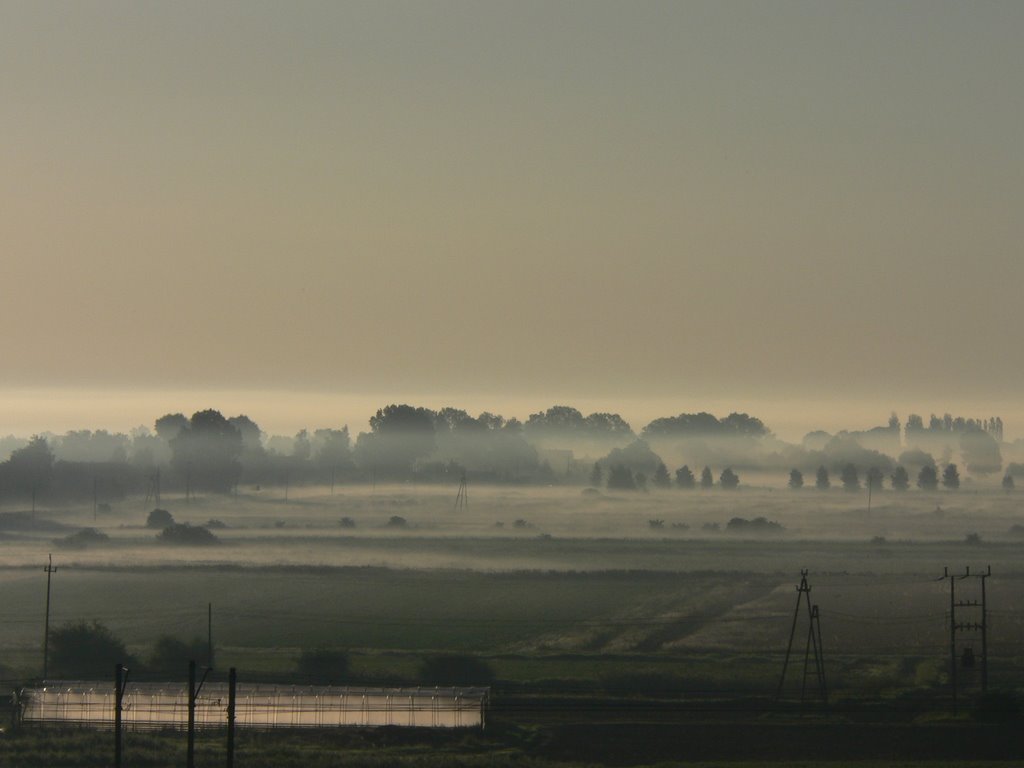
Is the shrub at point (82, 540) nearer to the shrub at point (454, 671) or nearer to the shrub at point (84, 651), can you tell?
the shrub at point (84, 651)

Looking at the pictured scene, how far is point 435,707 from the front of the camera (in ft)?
167

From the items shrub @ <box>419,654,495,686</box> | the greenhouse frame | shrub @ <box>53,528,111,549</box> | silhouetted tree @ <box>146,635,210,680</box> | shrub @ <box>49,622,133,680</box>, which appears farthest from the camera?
shrub @ <box>53,528,111,549</box>

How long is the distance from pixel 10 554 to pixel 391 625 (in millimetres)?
41044

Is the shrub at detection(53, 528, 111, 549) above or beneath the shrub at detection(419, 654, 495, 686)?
above

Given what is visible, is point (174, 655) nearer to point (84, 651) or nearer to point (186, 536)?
point (84, 651)

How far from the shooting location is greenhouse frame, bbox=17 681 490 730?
50.3m

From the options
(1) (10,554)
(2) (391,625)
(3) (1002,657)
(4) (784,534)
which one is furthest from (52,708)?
(4) (784,534)

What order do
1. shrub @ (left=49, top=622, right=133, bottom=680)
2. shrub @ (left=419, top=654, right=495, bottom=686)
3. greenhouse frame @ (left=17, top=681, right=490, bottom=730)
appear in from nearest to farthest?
greenhouse frame @ (left=17, top=681, right=490, bottom=730) → shrub @ (left=419, top=654, right=495, bottom=686) → shrub @ (left=49, top=622, right=133, bottom=680)

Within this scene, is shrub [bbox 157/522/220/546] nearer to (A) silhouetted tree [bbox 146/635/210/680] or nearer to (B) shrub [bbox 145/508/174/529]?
(B) shrub [bbox 145/508/174/529]

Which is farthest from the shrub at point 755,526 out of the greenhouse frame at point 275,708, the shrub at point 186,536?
the greenhouse frame at point 275,708

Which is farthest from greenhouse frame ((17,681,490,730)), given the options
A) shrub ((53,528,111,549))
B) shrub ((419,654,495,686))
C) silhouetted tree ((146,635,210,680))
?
shrub ((53,528,111,549))

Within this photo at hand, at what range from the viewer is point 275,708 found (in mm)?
51125

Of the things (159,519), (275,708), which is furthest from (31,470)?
(275,708)

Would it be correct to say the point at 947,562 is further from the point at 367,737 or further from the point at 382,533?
the point at 367,737
